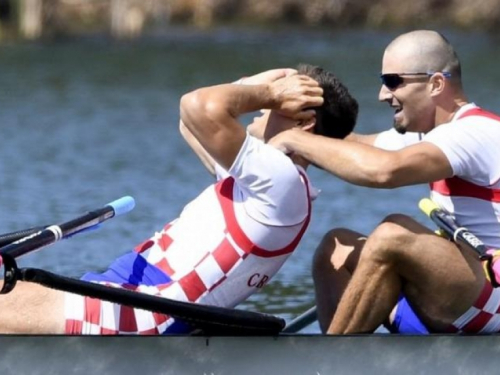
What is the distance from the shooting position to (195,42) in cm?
3641

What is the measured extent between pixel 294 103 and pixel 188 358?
3.18 ft

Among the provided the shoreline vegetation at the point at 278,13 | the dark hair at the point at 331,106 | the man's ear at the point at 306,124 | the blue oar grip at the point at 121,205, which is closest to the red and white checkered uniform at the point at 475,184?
the dark hair at the point at 331,106

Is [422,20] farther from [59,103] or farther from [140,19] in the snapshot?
[59,103]

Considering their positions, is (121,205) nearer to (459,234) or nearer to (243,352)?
(243,352)

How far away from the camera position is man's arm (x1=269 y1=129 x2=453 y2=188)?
5570mm

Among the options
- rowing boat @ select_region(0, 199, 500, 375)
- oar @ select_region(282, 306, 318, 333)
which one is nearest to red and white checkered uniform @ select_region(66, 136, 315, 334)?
rowing boat @ select_region(0, 199, 500, 375)

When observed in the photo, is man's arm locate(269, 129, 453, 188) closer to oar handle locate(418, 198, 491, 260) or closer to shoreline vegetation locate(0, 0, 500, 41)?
oar handle locate(418, 198, 491, 260)

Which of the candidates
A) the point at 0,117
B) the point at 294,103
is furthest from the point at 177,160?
the point at 294,103

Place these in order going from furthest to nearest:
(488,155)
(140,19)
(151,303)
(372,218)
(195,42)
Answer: (140,19) < (195,42) < (372,218) < (488,155) < (151,303)

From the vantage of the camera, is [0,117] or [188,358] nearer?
[188,358]

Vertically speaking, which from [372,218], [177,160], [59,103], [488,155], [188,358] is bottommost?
[59,103]

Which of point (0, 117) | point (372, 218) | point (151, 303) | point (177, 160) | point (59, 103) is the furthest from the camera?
point (59, 103)

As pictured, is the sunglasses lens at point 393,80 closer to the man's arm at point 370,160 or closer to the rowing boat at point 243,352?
the man's arm at point 370,160

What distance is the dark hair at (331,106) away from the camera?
5.74 m
